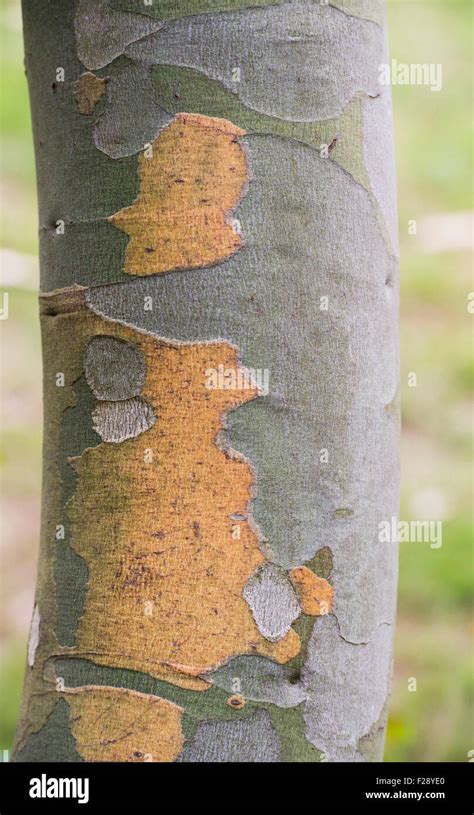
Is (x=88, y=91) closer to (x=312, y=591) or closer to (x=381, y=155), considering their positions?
(x=381, y=155)

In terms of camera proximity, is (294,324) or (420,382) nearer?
(294,324)

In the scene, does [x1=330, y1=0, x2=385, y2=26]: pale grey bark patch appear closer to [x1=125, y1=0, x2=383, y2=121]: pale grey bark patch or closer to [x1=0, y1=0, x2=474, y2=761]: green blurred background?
[x1=125, y1=0, x2=383, y2=121]: pale grey bark patch

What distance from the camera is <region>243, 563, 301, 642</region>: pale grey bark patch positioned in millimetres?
716

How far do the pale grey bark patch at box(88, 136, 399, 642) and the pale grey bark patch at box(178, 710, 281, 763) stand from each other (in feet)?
0.35

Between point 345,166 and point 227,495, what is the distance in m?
0.30

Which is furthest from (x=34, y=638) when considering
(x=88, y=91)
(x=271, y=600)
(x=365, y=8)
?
(x=365, y=8)

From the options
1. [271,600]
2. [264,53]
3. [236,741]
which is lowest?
[236,741]

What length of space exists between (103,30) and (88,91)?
0.05 m

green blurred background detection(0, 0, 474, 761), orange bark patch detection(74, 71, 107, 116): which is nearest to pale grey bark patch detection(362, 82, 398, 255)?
orange bark patch detection(74, 71, 107, 116)

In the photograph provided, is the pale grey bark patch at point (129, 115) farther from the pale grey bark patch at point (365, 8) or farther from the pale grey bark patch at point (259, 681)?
the pale grey bark patch at point (259, 681)

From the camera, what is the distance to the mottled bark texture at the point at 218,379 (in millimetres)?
712

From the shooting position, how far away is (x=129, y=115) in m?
0.74

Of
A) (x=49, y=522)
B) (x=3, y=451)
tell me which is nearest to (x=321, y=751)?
(x=49, y=522)

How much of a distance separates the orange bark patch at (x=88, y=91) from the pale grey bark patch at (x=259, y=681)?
49 centimetres
